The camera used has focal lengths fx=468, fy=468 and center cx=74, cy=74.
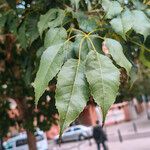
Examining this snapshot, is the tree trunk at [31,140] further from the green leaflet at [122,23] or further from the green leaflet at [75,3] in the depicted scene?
the green leaflet at [122,23]

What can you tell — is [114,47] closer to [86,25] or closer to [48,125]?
[86,25]

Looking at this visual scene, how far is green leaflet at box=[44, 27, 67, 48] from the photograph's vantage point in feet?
6.17

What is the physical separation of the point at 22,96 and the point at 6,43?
83 centimetres

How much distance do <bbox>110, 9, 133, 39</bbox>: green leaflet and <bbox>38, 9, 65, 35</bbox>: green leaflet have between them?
334 millimetres

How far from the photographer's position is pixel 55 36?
6.38 feet

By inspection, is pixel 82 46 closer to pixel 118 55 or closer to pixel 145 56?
pixel 118 55

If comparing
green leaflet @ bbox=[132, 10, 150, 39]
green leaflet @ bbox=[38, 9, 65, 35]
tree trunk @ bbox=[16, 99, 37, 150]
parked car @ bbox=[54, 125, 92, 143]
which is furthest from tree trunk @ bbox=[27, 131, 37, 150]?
parked car @ bbox=[54, 125, 92, 143]

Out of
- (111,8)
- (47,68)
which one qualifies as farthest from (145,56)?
(47,68)

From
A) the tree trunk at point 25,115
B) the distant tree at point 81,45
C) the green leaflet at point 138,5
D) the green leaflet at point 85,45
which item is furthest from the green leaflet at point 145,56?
the tree trunk at point 25,115

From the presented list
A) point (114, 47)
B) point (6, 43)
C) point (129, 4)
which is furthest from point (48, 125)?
point (114, 47)

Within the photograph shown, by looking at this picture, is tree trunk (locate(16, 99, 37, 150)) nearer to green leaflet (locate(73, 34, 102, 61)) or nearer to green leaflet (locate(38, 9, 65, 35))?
green leaflet (locate(38, 9, 65, 35))

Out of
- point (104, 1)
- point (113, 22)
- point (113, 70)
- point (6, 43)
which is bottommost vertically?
point (113, 70)

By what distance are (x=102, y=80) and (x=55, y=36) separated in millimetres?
540

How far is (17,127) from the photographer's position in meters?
6.36
